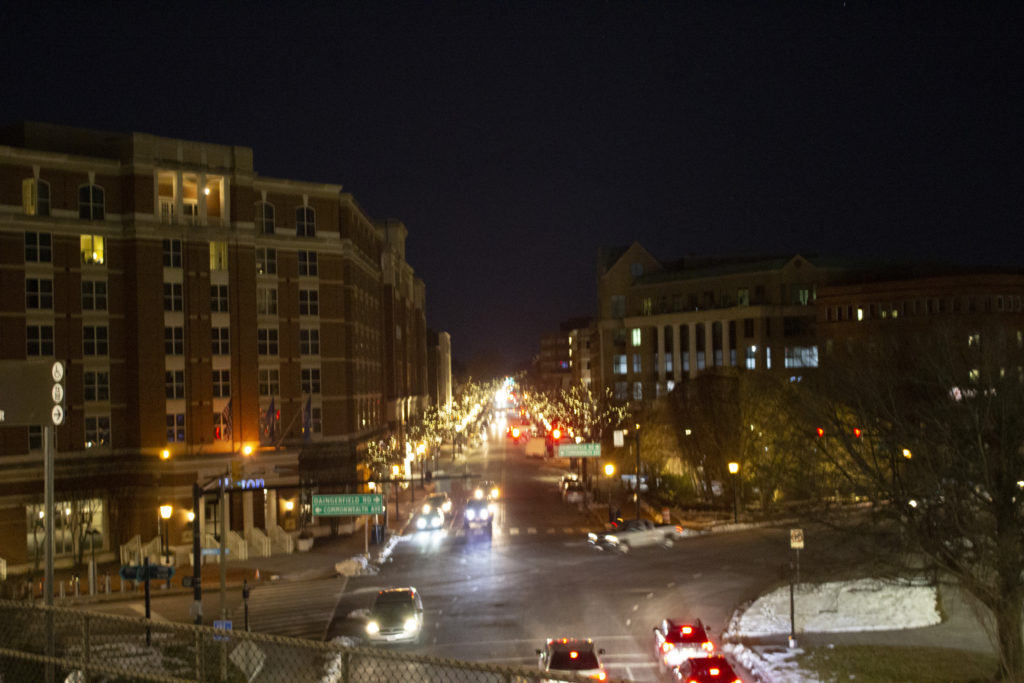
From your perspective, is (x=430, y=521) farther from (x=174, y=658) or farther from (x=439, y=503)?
(x=174, y=658)

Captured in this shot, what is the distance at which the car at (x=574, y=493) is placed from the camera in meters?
65.0

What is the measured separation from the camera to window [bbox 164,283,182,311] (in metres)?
48.1

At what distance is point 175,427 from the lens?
48.0 meters

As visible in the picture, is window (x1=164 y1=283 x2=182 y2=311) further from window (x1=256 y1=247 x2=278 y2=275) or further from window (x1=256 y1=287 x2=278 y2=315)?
window (x1=256 y1=247 x2=278 y2=275)

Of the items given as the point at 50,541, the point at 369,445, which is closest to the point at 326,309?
the point at 369,445

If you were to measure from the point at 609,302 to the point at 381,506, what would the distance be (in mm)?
81065

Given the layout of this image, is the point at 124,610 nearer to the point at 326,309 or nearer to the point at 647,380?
the point at 326,309

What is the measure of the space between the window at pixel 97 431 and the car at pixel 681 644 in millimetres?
34196

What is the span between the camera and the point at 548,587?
117 ft

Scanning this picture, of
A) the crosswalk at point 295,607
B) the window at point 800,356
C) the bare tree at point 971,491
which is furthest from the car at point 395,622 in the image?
the window at point 800,356

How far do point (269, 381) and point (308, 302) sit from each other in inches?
218

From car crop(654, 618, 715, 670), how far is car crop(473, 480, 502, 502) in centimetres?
4221

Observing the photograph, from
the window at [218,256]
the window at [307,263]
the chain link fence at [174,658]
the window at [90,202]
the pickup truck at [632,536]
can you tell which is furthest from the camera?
the window at [307,263]

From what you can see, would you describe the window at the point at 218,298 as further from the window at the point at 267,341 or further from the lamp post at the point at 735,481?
the lamp post at the point at 735,481
